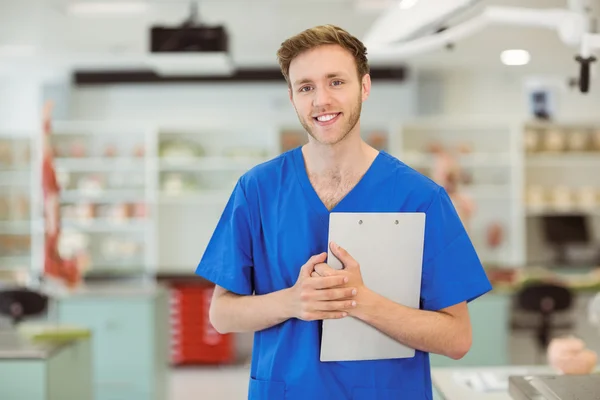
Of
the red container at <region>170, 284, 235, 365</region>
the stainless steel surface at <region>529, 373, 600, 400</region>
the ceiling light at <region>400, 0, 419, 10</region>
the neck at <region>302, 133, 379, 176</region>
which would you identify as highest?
the ceiling light at <region>400, 0, 419, 10</region>

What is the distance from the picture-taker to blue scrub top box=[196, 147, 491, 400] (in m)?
1.57

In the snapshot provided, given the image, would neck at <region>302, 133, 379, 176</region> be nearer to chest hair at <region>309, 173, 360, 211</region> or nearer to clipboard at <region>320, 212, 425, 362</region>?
chest hair at <region>309, 173, 360, 211</region>

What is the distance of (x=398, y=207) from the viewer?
160cm

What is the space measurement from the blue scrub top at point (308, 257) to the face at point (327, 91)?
0.14 metres

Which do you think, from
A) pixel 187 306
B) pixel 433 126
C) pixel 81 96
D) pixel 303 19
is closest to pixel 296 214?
pixel 303 19

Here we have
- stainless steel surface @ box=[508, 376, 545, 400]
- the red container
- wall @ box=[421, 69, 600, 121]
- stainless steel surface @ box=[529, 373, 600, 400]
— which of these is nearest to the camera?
stainless steel surface @ box=[529, 373, 600, 400]

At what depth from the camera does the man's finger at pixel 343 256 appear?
1468 mm

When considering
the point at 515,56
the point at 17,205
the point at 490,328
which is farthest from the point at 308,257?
the point at 17,205

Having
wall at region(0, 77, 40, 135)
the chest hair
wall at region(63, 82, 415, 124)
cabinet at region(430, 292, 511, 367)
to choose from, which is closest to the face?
the chest hair

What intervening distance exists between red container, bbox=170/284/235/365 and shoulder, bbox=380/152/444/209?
19.8 ft

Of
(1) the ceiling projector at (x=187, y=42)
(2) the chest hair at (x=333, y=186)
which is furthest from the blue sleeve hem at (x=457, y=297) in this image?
(1) the ceiling projector at (x=187, y=42)

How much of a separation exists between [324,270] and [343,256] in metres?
0.05

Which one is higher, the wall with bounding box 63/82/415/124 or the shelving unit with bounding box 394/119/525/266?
the wall with bounding box 63/82/415/124

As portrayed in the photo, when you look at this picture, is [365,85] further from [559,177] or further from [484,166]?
[559,177]
